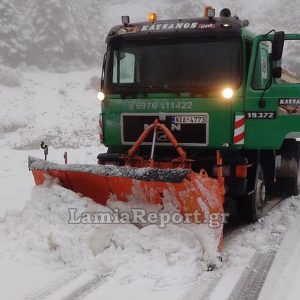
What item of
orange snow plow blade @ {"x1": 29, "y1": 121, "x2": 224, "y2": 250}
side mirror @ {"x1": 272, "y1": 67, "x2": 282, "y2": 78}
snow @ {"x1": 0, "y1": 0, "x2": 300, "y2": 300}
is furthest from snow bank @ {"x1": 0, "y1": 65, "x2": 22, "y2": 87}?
side mirror @ {"x1": 272, "y1": 67, "x2": 282, "y2": 78}

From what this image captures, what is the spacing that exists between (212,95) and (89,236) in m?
2.16

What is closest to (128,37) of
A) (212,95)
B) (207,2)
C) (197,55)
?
(197,55)

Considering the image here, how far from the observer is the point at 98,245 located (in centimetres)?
449

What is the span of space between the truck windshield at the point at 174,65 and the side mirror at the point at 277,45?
→ 0.40 metres

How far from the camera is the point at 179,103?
18.3 ft

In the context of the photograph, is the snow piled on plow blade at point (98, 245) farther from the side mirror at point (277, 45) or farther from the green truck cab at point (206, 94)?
the side mirror at point (277, 45)

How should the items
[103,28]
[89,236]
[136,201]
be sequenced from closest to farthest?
[89,236] < [136,201] < [103,28]

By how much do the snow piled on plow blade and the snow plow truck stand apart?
42 cm

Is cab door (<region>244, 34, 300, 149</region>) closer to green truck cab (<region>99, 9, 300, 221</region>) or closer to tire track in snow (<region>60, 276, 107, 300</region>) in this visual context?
green truck cab (<region>99, 9, 300, 221</region>)

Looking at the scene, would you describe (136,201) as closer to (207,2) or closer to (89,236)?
(89,236)

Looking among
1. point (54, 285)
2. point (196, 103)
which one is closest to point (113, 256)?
point (54, 285)

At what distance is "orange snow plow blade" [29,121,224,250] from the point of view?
4449 mm

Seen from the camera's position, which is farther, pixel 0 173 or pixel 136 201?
pixel 0 173

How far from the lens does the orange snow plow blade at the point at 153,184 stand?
4449 mm
